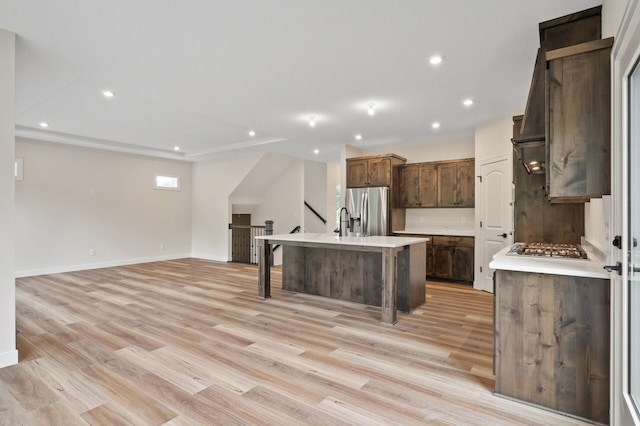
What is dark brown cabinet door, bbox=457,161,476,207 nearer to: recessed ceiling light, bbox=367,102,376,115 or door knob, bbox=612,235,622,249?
recessed ceiling light, bbox=367,102,376,115

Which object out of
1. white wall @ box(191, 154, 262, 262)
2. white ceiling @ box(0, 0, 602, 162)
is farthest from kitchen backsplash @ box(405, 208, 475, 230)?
white wall @ box(191, 154, 262, 262)

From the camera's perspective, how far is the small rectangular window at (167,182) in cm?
844

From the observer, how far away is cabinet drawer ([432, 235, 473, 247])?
18.6ft

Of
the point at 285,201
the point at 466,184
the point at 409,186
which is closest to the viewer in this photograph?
the point at 466,184

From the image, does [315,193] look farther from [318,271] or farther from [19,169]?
[19,169]

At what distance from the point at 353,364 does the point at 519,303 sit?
1.31 meters

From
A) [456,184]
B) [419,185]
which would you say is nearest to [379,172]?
[419,185]

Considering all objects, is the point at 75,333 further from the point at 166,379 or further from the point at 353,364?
the point at 353,364

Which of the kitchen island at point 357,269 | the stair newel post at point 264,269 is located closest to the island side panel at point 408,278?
the kitchen island at point 357,269

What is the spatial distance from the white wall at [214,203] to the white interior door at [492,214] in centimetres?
501

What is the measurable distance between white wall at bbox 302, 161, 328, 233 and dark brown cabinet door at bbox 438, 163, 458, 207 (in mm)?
4008

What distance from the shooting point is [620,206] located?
1.68 meters

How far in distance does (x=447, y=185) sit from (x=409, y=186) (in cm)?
74

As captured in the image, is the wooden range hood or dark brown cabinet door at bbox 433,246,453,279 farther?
dark brown cabinet door at bbox 433,246,453,279
